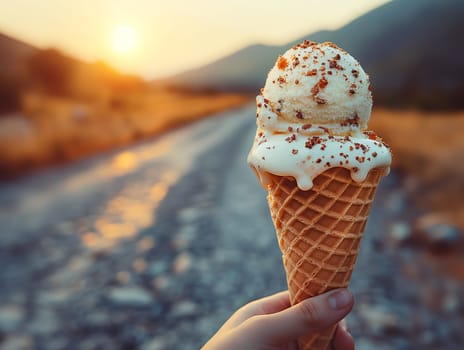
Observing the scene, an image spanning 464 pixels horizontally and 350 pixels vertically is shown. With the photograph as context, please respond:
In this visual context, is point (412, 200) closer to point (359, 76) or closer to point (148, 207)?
point (148, 207)

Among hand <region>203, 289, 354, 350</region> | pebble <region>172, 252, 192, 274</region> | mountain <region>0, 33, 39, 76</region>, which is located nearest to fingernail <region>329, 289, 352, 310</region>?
hand <region>203, 289, 354, 350</region>

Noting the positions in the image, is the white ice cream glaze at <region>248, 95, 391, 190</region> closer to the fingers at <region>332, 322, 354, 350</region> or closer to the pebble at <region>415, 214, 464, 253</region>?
the fingers at <region>332, 322, 354, 350</region>

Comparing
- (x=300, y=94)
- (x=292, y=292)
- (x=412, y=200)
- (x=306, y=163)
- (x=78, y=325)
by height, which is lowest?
(x=412, y=200)

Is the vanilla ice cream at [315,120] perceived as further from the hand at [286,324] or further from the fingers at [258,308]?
the fingers at [258,308]

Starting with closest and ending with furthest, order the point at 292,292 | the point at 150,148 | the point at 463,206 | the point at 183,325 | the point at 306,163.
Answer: the point at 306,163 < the point at 292,292 < the point at 183,325 < the point at 463,206 < the point at 150,148

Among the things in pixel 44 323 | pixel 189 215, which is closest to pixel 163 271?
pixel 44 323

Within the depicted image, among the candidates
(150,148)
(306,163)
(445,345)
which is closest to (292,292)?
(306,163)

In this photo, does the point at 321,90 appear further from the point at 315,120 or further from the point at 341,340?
the point at 341,340

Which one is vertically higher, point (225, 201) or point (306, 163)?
point (306, 163)
